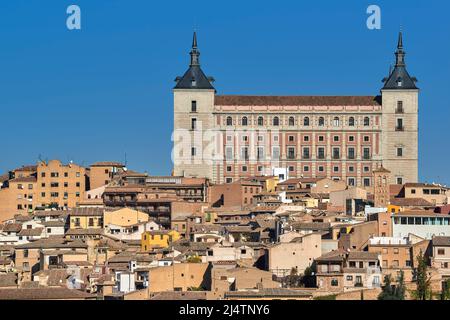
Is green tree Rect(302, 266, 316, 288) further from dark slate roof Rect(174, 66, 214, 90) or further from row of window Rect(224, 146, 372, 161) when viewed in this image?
dark slate roof Rect(174, 66, 214, 90)

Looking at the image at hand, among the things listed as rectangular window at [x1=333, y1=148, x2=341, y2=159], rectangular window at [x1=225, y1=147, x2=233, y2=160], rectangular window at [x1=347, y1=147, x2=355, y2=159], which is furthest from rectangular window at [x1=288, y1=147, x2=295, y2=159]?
rectangular window at [x1=225, y1=147, x2=233, y2=160]

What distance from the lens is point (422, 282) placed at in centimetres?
3669

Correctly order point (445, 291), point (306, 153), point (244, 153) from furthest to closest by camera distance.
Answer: point (306, 153) → point (244, 153) → point (445, 291)

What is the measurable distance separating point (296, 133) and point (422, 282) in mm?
47565

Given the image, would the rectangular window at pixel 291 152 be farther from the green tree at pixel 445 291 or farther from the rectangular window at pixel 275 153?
the green tree at pixel 445 291

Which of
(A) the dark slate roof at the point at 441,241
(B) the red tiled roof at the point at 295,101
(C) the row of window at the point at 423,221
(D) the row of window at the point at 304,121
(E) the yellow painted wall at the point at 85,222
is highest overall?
(B) the red tiled roof at the point at 295,101

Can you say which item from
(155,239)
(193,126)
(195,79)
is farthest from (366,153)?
(155,239)

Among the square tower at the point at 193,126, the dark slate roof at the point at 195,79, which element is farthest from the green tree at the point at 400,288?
the dark slate roof at the point at 195,79

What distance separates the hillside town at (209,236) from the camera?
38.5 m

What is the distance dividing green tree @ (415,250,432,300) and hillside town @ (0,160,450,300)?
358 millimetres

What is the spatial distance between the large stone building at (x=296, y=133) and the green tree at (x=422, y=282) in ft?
138

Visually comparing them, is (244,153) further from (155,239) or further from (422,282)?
(422,282)

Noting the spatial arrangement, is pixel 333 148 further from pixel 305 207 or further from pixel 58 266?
pixel 58 266
